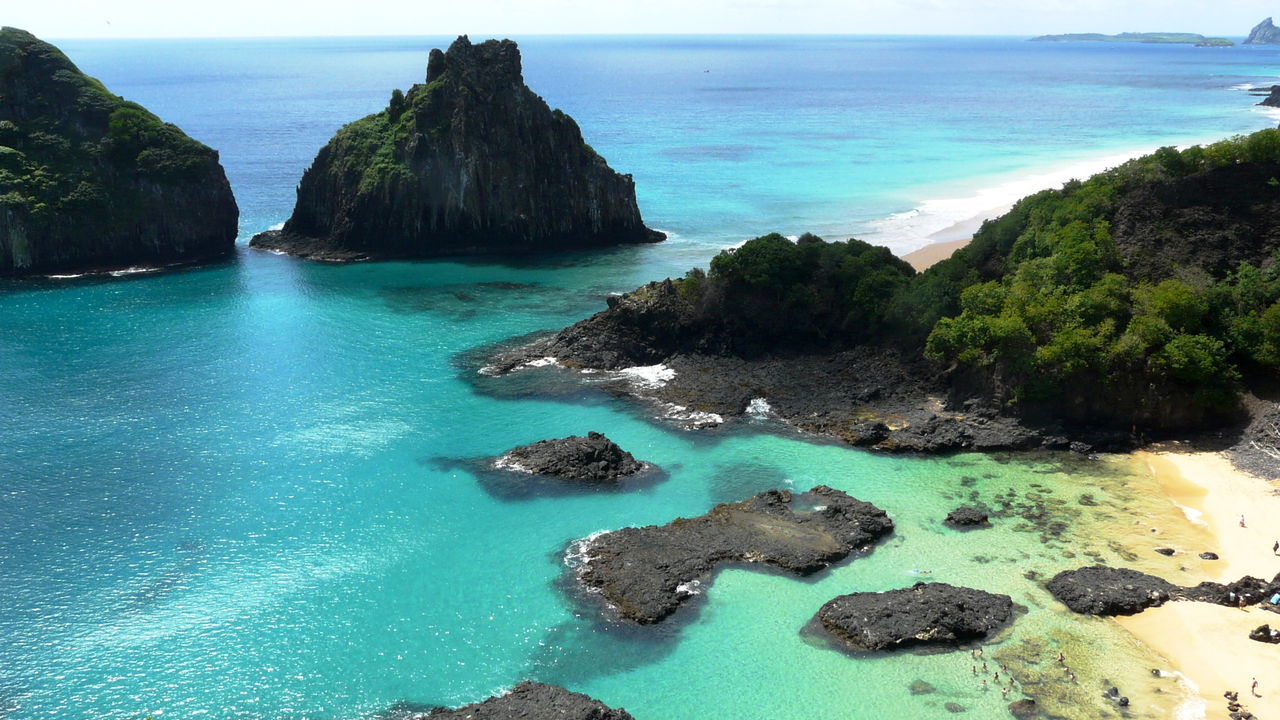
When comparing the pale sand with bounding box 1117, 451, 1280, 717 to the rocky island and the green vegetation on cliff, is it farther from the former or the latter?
the green vegetation on cliff

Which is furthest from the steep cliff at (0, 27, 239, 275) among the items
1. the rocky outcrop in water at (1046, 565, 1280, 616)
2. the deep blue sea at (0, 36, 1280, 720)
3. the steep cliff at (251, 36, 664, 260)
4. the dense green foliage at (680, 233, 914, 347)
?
the rocky outcrop in water at (1046, 565, 1280, 616)

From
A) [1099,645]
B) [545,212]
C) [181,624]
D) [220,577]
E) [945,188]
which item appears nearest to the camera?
[1099,645]

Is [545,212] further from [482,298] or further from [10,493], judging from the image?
[10,493]

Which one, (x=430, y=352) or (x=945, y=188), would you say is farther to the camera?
(x=945, y=188)

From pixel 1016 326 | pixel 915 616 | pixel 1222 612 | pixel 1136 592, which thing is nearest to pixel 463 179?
pixel 1016 326

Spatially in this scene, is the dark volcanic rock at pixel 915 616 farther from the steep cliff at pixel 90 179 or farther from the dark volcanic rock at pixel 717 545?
the steep cliff at pixel 90 179

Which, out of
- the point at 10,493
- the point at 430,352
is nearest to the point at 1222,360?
the point at 430,352

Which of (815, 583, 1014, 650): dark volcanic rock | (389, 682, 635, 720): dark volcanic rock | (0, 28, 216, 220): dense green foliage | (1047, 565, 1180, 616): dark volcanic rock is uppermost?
(0, 28, 216, 220): dense green foliage
